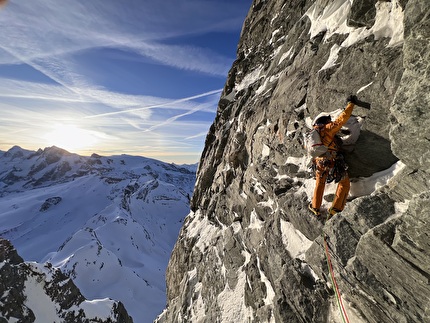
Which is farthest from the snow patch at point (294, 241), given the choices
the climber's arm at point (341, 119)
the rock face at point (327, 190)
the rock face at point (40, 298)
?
the rock face at point (40, 298)

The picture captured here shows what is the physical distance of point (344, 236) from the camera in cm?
632

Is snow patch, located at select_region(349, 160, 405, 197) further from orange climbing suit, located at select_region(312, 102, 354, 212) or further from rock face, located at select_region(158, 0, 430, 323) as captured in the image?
→ orange climbing suit, located at select_region(312, 102, 354, 212)

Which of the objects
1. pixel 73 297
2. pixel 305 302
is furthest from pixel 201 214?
pixel 73 297

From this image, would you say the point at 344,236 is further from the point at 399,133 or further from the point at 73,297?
the point at 73,297

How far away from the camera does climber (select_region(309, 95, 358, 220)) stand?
7.07m

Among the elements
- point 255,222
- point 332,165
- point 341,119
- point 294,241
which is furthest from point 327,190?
point 255,222

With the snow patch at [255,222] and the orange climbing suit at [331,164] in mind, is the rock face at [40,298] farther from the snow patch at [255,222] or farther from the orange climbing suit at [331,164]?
the orange climbing suit at [331,164]

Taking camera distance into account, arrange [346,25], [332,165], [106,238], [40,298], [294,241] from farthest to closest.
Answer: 1. [106,238]
2. [40,298]
3. [346,25]
4. [294,241]
5. [332,165]

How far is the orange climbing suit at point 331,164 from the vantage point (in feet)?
23.1

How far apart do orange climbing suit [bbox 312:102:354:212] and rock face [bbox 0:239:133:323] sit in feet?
178

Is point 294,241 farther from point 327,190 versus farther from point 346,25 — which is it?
point 346,25

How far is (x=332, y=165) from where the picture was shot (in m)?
7.33

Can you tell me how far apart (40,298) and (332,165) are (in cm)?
5829

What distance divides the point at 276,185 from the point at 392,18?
289 inches
